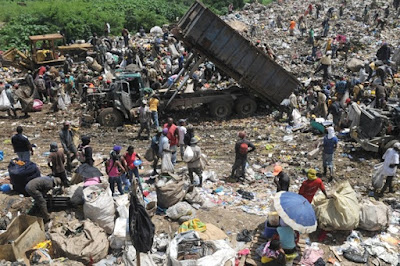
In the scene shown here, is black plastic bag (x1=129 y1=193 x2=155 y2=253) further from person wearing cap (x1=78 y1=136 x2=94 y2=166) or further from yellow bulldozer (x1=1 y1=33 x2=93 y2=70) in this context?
yellow bulldozer (x1=1 y1=33 x2=93 y2=70)

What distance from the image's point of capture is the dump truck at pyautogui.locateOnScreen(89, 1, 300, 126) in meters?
11.0

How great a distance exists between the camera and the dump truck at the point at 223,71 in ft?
36.1

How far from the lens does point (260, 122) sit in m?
12.3

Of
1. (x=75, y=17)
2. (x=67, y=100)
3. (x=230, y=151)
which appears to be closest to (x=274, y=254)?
(x=230, y=151)

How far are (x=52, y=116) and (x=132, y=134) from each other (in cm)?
367

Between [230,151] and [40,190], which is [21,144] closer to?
[40,190]

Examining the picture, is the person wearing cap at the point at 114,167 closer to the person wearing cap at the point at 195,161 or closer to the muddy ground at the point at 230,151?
the muddy ground at the point at 230,151

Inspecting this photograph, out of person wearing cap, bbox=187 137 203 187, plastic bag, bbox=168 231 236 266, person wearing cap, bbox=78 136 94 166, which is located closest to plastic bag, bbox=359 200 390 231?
plastic bag, bbox=168 231 236 266

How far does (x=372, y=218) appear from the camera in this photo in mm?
Result: 6289

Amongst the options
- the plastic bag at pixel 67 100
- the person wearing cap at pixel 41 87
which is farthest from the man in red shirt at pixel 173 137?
the person wearing cap at pixel 41 87

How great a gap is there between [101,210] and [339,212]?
4.07 m

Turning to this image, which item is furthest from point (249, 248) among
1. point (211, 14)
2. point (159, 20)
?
point (159, 20)

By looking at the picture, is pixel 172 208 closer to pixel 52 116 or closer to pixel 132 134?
pixel 132 134

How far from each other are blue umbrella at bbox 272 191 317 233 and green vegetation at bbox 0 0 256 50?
18.9 metres
